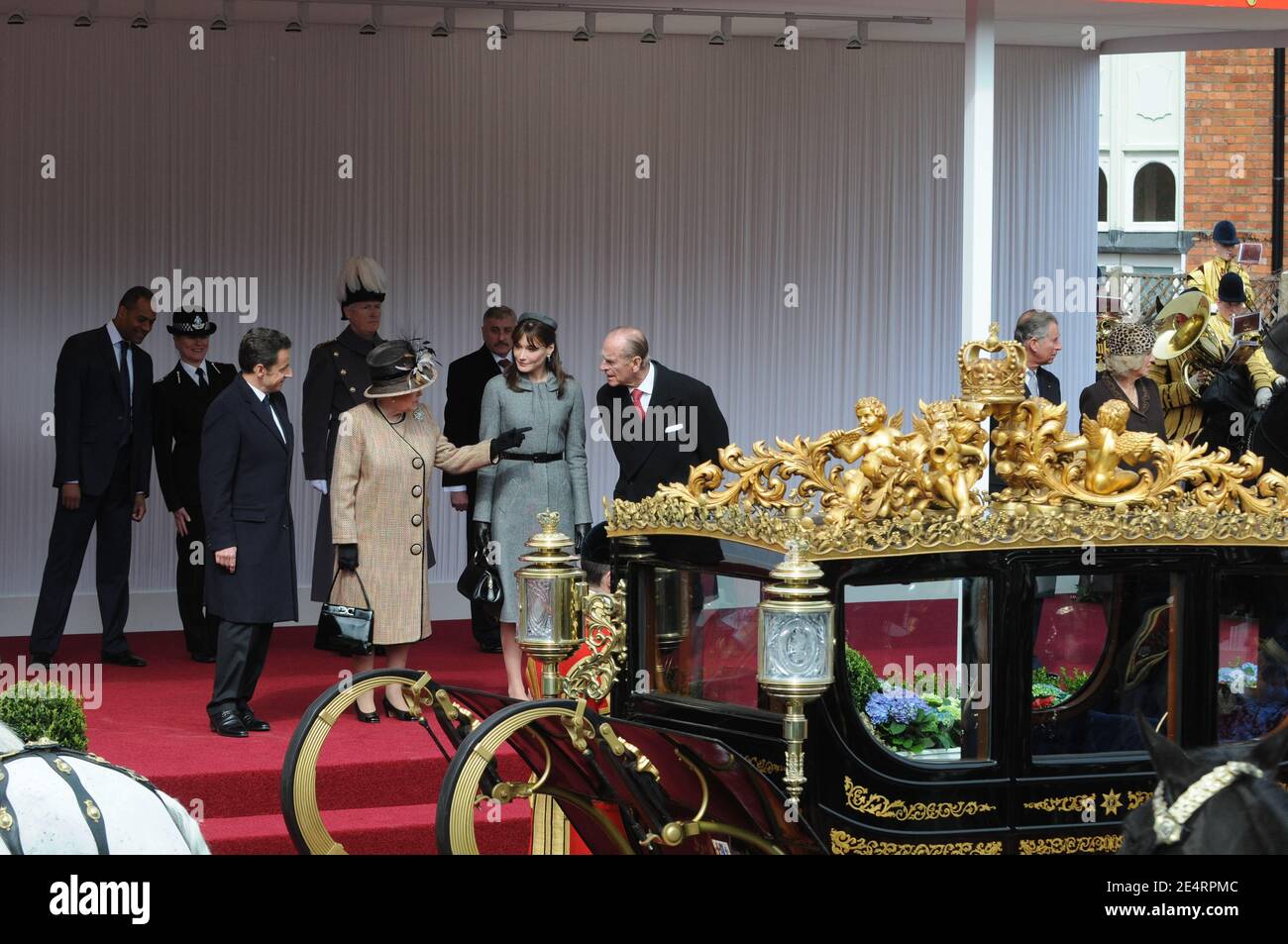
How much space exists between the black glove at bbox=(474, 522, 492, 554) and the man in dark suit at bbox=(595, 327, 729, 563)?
2.02 ft

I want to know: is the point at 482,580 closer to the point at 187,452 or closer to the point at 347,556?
the point at 347,556

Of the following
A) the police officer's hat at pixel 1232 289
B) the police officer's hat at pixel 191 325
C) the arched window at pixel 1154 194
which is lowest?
the police officer's hat at pixel 191 325

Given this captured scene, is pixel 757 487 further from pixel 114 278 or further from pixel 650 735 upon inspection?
pixel 114 278

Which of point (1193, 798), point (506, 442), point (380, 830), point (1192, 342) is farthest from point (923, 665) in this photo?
point (1192, 342)

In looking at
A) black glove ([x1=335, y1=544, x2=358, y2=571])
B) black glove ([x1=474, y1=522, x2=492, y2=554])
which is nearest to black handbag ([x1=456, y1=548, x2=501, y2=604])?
black glove ([x1=474, y1=522, x2=492, y2=554])

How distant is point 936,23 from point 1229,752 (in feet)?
27.4

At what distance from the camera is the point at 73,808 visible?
2959 millimetres

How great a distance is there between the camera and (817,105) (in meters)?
10.9

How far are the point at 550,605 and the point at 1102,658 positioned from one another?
1464mm

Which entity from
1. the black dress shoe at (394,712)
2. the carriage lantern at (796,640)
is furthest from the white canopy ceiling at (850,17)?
the carriage lantern at (796,640)

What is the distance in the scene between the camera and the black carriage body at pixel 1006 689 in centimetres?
419

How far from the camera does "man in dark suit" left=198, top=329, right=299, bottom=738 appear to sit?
22.7 ft

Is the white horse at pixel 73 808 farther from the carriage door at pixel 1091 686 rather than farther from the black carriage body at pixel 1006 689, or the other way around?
the carriage door at pixel 1091 686

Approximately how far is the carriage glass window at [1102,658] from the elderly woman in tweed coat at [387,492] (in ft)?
9.35
